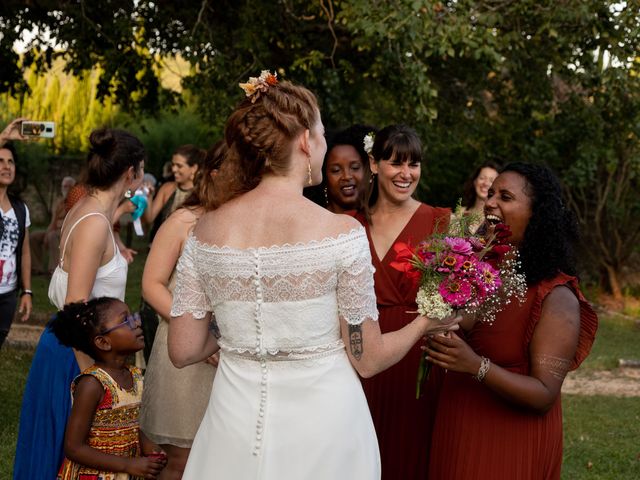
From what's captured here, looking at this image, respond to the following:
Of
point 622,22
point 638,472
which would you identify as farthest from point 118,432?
point 622,22

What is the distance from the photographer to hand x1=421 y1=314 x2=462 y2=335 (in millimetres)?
3721

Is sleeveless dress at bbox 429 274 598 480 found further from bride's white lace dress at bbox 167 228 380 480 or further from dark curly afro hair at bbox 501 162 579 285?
bride's white lace dress at bbox 167 228 380 480

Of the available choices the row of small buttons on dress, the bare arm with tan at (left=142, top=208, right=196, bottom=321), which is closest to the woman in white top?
the bare arm with tan at (left=142, top=208, right=196, bottom=321)

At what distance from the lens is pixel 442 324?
149 inches

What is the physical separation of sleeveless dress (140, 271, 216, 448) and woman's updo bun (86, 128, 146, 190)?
3.25 ft

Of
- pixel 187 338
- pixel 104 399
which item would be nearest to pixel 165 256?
pixel 104 399

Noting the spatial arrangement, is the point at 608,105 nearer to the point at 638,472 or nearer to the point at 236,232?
the point at 638,472

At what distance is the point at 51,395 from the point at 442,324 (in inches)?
92.9

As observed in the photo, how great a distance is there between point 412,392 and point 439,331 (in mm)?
1384

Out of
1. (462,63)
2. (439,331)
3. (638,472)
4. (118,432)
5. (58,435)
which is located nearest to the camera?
(439,331)

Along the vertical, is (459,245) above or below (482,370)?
above

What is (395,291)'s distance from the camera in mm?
5176

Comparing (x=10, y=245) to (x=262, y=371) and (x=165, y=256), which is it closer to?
(x=165, y=256)

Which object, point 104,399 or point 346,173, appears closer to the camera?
point 104,399
